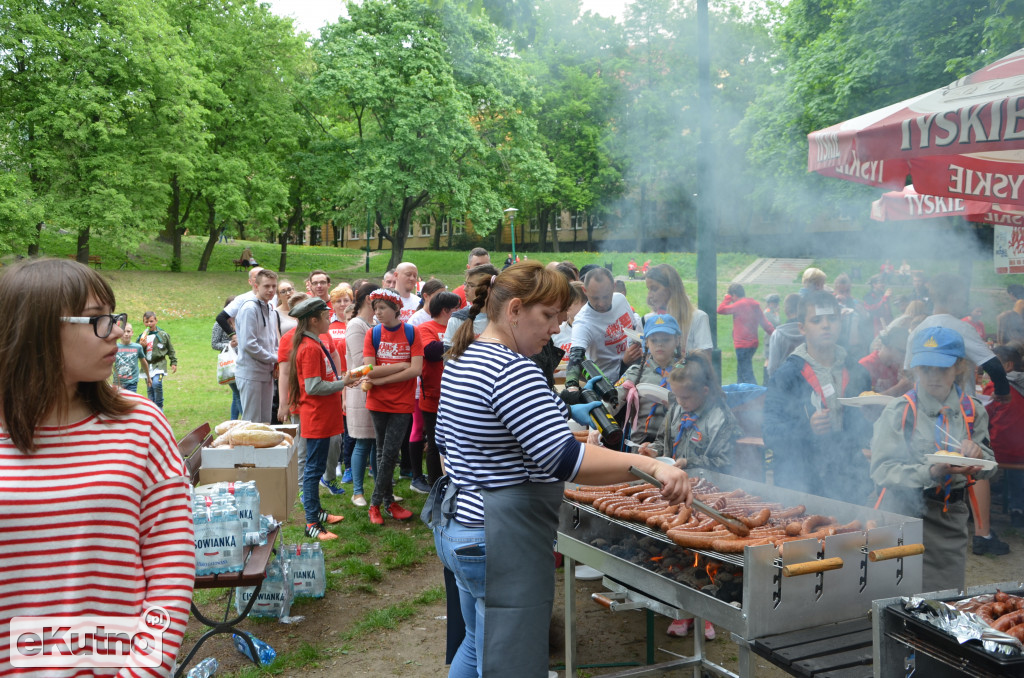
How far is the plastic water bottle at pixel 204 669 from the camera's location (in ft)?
13.9

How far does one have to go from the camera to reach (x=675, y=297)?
603cm

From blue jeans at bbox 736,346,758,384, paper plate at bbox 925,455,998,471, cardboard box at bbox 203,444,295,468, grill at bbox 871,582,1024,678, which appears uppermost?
paper plate at bbox 925,455,998,471

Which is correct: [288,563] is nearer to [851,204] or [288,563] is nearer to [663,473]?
[663,473]

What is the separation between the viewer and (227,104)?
103 ft

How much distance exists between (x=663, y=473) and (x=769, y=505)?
1310mm

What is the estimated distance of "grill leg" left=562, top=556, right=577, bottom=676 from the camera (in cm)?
400

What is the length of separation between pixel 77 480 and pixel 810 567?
2.39m

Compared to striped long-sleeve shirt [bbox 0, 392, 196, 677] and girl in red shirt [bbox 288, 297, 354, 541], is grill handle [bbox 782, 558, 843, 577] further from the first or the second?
girl in red shirt [bbox 288, 297, 354, 541]

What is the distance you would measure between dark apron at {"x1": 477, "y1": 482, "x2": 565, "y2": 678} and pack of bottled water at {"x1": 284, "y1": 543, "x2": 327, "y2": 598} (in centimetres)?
308

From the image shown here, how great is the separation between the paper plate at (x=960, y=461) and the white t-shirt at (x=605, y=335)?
9.46 feet

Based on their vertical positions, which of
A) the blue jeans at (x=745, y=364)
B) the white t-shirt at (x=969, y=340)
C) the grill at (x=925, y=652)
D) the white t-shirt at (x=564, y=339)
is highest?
the white t-shirt at (x=969, y=340)

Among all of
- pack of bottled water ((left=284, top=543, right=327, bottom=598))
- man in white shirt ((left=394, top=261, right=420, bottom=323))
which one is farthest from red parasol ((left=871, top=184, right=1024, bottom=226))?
pack of bottled water ((left=284, top=543, right=327, bottom=598))

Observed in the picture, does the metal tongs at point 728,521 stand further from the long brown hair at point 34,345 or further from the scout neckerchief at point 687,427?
the long brown hair at point 34,345

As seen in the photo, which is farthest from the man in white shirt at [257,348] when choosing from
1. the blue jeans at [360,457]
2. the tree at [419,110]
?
the tree at [419,110]
